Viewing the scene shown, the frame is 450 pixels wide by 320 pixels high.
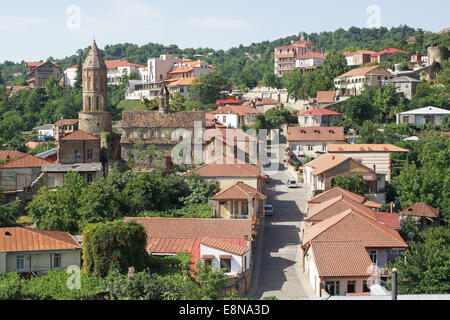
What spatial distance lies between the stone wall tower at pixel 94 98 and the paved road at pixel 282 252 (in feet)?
42.4

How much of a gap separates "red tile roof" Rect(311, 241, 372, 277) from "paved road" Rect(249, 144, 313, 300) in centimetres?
134

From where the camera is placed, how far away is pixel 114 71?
8844cm

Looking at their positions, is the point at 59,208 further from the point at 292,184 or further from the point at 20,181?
the point at 292,184

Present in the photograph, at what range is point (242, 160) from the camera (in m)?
40.7

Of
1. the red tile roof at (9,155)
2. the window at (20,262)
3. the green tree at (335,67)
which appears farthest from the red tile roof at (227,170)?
the green tree at (335,67)

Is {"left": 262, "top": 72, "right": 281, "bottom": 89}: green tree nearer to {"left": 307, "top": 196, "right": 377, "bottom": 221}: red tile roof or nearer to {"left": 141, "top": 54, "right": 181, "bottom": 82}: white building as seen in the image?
{"left": 141, "top": 54, "right": 181, "bottom": 82}: white building

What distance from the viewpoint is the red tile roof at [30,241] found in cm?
2425

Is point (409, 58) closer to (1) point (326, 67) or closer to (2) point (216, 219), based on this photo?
(1) point (326, 67)

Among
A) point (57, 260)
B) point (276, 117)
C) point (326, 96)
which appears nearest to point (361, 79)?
point (326, 96)

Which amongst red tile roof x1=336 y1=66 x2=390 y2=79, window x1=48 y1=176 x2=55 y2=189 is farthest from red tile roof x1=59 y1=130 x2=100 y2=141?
red tile roof x1=336 y1=66 x2=390 y2=79

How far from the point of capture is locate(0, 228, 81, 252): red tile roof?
79.6ft

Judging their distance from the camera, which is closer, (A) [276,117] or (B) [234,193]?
(B) [234,193]

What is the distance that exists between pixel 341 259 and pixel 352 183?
13372 mm

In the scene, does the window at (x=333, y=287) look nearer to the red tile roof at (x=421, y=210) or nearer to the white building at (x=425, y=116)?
the red tile roof at (x=421, y=210)
